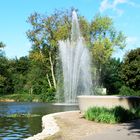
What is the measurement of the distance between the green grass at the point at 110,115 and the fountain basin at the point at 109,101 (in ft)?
4.59

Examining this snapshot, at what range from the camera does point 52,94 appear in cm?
5831

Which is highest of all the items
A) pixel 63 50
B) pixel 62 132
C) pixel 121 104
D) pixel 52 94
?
pixel 63 50

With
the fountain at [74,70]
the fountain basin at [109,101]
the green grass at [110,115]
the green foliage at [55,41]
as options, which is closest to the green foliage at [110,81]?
the green foliage at [55,41]

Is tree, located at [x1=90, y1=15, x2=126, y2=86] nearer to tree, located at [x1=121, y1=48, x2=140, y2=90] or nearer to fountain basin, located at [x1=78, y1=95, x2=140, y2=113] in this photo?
tree, located at [x1=121, y1=48, x2=140, y2=90]

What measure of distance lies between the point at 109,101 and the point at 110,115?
3.31 m

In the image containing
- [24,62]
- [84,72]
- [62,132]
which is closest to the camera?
[62,132]

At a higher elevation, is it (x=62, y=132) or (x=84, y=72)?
(x=84, y=72)

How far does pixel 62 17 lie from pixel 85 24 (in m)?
3.49

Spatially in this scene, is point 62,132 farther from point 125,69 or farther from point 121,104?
point 125,69

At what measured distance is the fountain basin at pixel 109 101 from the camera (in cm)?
2228

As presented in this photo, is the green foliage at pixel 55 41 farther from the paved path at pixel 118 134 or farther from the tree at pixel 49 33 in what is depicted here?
the paved path at pixel 118 134

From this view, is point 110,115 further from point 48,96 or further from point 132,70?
point 48,96

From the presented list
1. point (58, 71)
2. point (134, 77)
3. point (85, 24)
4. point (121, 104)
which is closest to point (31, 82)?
point (58, 71)

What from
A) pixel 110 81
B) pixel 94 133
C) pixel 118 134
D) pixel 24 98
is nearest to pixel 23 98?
pixel 24 98
